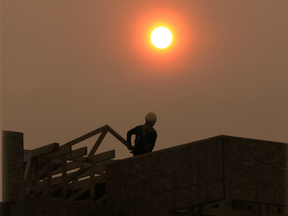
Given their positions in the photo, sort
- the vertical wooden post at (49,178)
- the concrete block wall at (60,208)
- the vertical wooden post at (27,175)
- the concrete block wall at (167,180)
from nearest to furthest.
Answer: the concrete block wall at (167,180) < the concrete block wall at (60,208) < the vertical wooden post at (27,175) < the vertical wooden post at (49,178)

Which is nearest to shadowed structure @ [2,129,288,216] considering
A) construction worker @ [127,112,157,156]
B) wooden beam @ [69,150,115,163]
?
wooden beam @ [69,150,115,163]

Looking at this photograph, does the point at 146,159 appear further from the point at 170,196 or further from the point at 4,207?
the point at 4,207

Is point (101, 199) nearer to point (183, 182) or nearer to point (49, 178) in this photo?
point (49, 178)

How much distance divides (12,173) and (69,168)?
5302 mm

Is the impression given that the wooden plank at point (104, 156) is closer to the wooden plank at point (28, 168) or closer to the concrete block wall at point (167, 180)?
the concrete block wall at point (167, 180)

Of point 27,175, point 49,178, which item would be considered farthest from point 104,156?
point 27,175

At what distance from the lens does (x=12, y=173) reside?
12.8 meters

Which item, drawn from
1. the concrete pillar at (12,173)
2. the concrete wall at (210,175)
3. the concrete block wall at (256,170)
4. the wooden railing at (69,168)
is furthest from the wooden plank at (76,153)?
the concrete block wall at (256,170)

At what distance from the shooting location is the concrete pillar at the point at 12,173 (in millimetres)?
12586

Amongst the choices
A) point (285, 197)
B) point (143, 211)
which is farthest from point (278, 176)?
point (143, 211)

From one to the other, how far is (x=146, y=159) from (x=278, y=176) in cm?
358

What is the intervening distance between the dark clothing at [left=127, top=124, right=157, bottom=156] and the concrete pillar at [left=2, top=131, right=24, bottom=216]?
15.9 feet

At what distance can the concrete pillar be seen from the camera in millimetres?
12586

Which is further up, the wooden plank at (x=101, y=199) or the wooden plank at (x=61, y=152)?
the wooden plank at (x=61, y=152)
